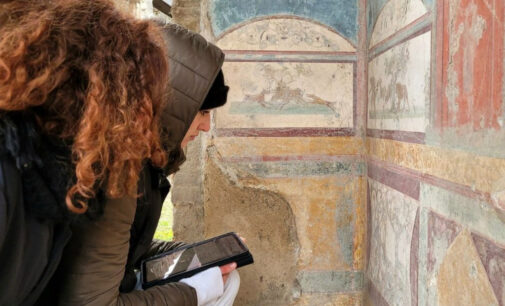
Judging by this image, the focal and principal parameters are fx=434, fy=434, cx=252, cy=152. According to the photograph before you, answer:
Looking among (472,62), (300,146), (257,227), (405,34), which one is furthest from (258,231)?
(472,62)

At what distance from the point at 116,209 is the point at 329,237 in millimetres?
2031

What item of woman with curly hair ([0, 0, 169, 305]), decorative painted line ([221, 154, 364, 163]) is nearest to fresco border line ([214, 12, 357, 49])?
decorative painted line ([221, 154, 364, 163])

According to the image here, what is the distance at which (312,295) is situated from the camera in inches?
115

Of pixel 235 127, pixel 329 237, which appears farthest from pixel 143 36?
pixel 329 237

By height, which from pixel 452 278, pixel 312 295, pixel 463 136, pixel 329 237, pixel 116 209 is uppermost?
pixel 463 136

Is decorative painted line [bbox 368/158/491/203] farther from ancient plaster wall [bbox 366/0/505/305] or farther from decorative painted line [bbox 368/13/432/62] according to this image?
decorative painted line [bbox 368/13/432/62]

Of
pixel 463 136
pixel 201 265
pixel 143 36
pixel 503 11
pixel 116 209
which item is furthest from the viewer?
pixel 201 265

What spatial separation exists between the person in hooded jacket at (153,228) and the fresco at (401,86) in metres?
0.89

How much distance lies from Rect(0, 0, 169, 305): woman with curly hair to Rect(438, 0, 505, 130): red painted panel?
3.34ft

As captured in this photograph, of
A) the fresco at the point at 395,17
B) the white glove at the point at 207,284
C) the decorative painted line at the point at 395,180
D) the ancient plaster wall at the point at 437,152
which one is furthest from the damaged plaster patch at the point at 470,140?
the white glove at the point at 207,284

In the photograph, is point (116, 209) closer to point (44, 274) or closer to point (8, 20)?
point (44, 274)

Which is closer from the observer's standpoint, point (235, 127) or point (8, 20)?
point (8, 20)

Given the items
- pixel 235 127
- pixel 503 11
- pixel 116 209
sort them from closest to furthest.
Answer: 1. pixel 116 209
2. pixel 503 11
3. pixel 235 127

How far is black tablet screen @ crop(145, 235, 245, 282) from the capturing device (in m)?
1.65
